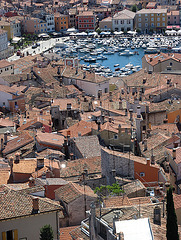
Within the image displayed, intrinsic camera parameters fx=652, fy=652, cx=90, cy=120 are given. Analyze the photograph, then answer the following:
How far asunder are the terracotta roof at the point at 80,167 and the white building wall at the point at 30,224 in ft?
32.8

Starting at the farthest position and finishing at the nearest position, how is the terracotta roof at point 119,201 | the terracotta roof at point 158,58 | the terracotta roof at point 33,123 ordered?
the terracotta roof at point 158,58 < the terracotta roof at point 33,123 < the terracotta roof at point 119,201

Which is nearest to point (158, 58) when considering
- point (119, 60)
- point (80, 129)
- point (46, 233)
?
point (80, 129)

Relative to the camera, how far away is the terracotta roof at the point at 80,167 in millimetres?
29703

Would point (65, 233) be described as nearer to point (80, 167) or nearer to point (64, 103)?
point (80, 167)

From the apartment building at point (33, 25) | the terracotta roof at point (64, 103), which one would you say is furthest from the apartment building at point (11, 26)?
the terracotta roof at point (64, 103)

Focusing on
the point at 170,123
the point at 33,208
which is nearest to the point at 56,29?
the point at 170,123

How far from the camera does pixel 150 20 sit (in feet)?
434

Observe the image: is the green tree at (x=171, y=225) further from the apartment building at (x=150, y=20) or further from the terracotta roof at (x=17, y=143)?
the apartment building at (x=150, y=20)

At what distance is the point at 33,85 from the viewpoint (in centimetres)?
6150

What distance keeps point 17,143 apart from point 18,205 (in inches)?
713

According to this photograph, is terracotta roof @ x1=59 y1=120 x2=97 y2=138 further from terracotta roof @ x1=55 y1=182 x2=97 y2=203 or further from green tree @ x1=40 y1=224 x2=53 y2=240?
green tree @ x1=40 y1=224 x2=53 y2=240

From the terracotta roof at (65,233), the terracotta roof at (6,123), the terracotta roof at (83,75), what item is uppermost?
the terracotta roof at (65,233)

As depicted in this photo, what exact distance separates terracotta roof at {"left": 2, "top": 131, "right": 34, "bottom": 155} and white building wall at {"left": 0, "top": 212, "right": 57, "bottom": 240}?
57.0ft

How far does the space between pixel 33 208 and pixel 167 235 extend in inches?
168
